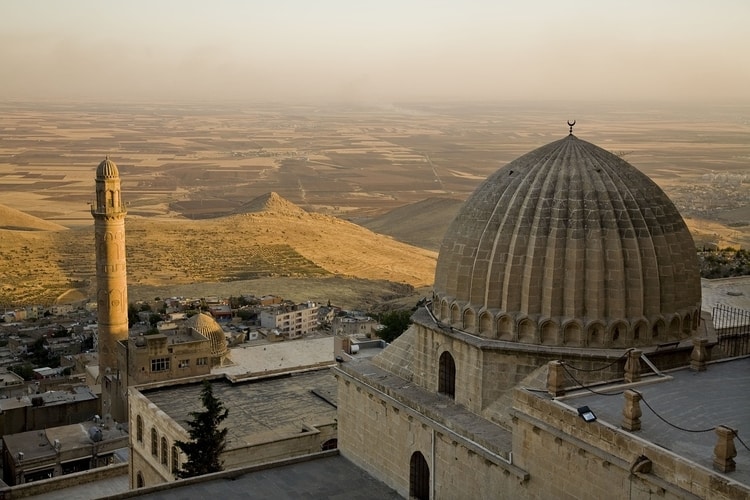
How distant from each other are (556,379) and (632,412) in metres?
1.45

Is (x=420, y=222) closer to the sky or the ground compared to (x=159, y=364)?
closer to the ground

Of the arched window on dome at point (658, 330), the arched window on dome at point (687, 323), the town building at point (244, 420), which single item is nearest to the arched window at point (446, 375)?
the arched window on dome at point (658, 330)

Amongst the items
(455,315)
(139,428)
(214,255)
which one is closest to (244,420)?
(139,428)

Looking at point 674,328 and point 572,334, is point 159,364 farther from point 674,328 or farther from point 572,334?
point 674,328

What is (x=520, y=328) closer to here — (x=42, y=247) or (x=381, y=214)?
(x=42, y=247)

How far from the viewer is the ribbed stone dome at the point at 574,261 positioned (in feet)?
45.5

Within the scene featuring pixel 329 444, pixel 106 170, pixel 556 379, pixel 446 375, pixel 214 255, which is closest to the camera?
pixel 556 379

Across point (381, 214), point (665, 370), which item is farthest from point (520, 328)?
point (381, 214)

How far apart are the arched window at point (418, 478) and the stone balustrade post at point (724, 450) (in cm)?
624

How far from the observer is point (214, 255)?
86438 millimetres

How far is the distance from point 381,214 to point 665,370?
121 m

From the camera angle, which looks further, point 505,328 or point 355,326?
point 355,326

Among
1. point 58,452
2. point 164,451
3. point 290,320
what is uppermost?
point 164,451

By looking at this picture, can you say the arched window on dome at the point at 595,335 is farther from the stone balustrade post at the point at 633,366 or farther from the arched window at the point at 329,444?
the arched window at the point at 329,444
